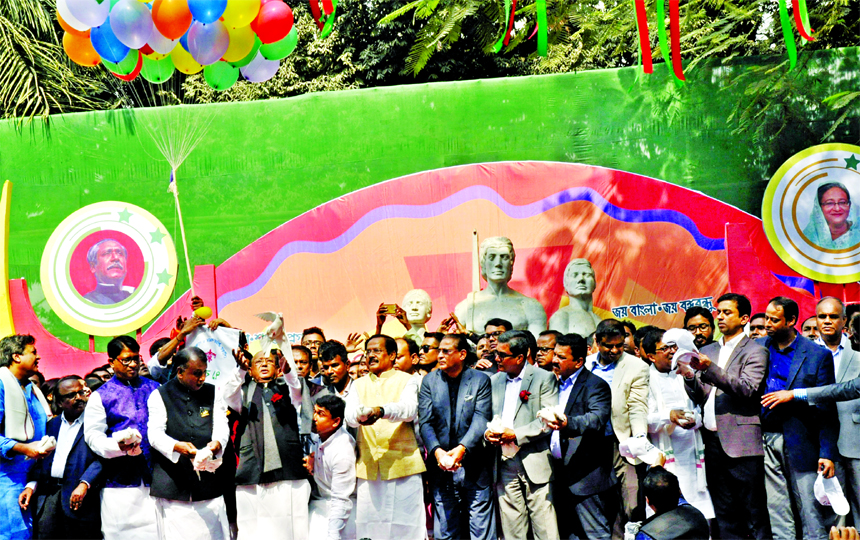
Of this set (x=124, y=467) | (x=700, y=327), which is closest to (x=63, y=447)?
(x=124, y=467)

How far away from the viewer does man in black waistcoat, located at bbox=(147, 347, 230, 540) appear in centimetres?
591

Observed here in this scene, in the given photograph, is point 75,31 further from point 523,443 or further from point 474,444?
point 523,443

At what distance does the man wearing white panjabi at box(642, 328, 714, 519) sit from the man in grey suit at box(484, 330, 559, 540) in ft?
2.38

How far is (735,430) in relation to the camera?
607 centimetres

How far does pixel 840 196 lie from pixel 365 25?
8024 mm

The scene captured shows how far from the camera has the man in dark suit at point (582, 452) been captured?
5836mm

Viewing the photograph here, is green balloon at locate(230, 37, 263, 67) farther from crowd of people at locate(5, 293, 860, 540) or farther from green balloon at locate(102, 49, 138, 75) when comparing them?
crowd of people at locate(5, 293, 860, 540)

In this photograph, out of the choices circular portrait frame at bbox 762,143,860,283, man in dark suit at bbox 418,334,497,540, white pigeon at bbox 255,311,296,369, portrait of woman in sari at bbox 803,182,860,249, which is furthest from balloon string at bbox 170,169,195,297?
portrait of woman in sari at bbox 803,182,860,249

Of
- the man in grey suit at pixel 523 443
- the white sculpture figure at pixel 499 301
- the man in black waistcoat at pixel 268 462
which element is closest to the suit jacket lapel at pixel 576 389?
the man in grey suit at pixel 523 443

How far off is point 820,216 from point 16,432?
282 inches

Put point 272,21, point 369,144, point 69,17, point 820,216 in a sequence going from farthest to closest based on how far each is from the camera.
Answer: point 369,144 → point 820,216 → point 272,21 → point 69,17

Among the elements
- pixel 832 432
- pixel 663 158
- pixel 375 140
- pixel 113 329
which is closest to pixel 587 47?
pixel 663 158

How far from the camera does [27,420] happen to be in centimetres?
662

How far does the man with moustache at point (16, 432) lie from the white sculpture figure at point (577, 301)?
475 centimetres
